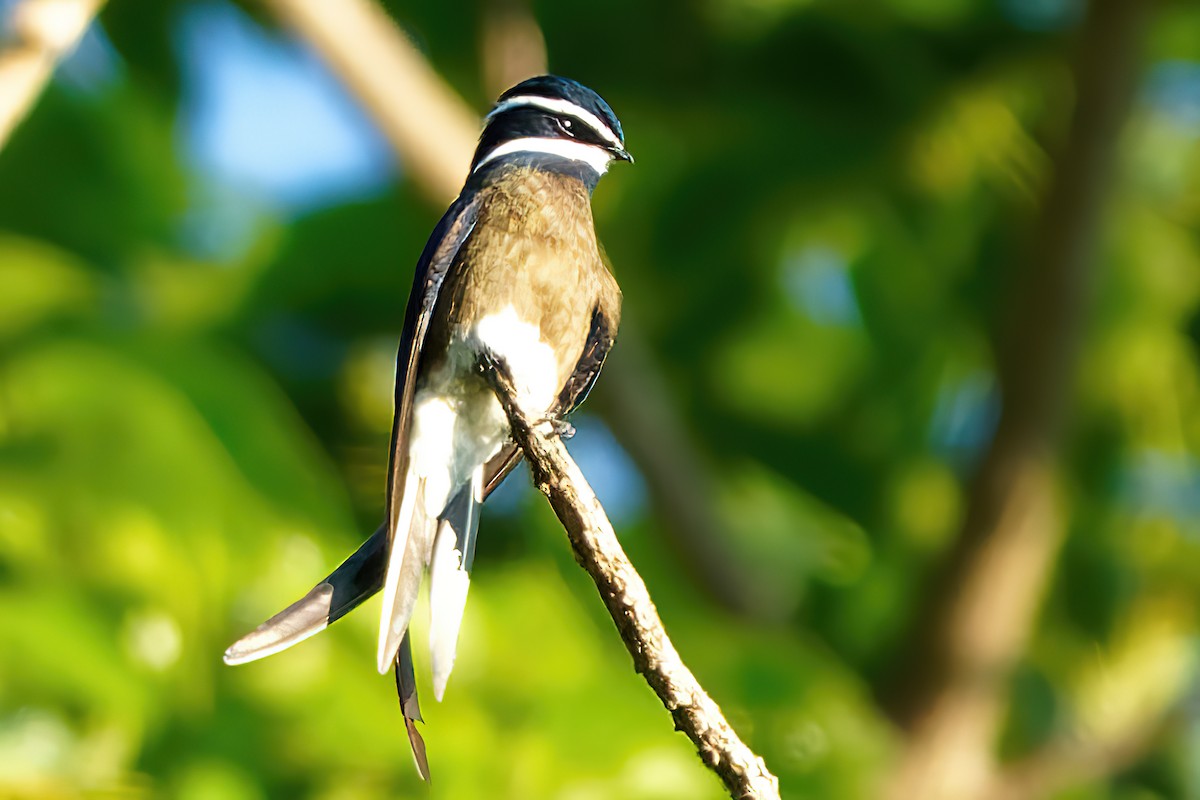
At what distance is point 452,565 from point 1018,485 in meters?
3.60

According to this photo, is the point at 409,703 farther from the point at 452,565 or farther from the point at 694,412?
the point at 694,412

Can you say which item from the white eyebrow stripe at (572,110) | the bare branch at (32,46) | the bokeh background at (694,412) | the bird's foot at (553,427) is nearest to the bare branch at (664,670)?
the bird's foot at (553,427)

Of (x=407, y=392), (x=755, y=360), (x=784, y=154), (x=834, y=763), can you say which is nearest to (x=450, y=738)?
(x=834, y=763)

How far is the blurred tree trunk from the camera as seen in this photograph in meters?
5.01

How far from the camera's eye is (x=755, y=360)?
19.8 ft

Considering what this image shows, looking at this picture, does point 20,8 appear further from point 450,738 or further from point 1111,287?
point 1111,287

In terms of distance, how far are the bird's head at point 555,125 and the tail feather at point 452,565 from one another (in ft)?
1.42

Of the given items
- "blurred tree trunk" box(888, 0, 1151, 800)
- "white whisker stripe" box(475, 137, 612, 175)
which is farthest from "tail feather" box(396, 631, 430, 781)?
"blurred tree trunk" box(888, 0, 1151, 800)

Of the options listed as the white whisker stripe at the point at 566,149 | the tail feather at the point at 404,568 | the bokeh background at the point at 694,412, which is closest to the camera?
the tail feather at the point at 404,568

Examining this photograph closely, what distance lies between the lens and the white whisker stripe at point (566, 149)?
6.73 feet

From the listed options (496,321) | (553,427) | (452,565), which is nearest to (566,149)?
(496,321)

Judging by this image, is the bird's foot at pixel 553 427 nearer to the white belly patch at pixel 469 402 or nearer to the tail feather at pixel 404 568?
the white belly patch at pixel 469 402

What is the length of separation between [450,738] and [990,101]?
152 inches

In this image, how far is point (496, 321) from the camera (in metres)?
1.93
